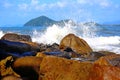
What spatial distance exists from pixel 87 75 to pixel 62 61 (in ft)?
1.85

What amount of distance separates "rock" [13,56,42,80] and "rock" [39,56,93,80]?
27 cm

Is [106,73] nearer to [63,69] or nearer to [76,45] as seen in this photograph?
[63,69]

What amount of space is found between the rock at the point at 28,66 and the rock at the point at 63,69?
269 mm

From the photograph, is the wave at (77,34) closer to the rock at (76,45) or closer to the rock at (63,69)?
the rock at (76,45)

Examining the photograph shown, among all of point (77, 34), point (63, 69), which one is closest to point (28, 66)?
point (63, 69)

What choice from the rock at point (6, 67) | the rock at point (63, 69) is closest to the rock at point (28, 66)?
the rock at point (6, 67)

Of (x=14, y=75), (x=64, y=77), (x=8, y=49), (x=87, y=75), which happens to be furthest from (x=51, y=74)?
(x=8, y=49)

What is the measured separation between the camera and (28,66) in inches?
253

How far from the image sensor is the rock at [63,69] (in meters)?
5.76

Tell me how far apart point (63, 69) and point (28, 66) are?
0.87 meters

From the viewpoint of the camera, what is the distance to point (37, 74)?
20.9 ft

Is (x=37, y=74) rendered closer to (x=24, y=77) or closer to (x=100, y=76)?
(x=24, y=77)

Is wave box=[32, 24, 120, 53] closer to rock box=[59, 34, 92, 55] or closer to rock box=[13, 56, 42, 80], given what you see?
rock box=[59, 34, 92, 55]

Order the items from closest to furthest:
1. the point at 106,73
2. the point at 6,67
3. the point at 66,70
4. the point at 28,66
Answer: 1. the point at 106,73
2. the point at 66,70
3. the point at 28,66
4. the point at 6,67
